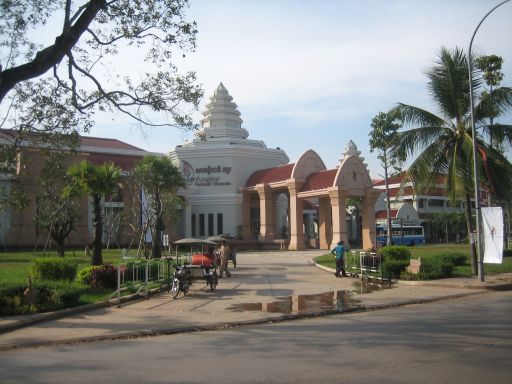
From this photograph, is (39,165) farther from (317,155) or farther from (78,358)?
(78,358)

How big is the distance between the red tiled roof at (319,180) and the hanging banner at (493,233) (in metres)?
24.6

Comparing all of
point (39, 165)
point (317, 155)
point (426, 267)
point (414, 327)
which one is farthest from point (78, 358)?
point (317, 155)

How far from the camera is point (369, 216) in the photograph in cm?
4647

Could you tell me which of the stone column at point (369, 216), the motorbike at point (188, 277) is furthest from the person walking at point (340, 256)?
the stone column at point (369, 216)

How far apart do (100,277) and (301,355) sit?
10.8 metres

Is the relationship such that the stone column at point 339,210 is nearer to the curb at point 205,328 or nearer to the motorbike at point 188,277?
the motorbike at point 188,277

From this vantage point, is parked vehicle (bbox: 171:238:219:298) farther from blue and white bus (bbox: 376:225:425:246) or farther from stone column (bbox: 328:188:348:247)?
blue and white bus (bbox: 376:225:425:246)

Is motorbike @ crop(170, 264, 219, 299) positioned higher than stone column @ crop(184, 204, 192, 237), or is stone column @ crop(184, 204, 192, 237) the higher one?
stone column @ crop(184, 204, 192, 237)

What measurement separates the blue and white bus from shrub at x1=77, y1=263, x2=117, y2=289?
4295 cm

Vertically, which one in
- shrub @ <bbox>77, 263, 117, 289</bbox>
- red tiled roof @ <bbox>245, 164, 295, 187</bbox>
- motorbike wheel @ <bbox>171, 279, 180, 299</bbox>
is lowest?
motorbike wheel @ <bbox>171, 279, 180, 299</bbox>

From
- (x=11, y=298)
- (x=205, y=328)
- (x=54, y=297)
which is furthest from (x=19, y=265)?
(x=205, y=328)

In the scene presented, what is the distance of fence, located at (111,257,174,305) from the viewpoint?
642 inches

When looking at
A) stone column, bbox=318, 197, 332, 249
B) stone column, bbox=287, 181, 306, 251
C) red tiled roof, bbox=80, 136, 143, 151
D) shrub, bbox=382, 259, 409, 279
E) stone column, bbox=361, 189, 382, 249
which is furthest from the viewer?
red tiled roof, bbox=80, 136, 143, 151

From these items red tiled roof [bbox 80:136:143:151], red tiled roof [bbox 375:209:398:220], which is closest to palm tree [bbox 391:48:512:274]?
red tiled roof [bbox 80:136:143:151]
